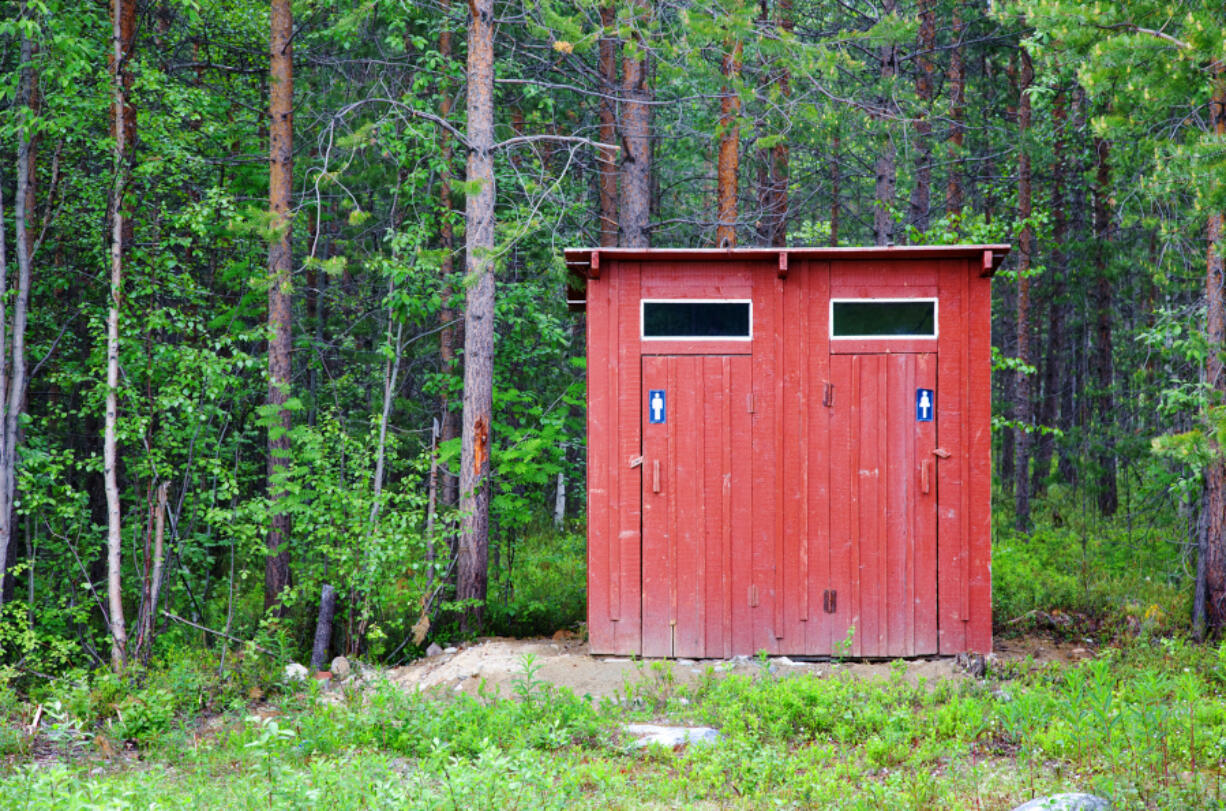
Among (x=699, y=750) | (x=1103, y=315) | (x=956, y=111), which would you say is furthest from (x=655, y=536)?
(x=956, y=111)

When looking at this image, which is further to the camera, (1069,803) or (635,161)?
(635,161)

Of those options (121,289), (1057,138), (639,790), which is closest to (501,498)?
(121,289)

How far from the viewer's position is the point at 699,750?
5.41 meters

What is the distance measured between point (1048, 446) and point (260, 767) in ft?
63.4

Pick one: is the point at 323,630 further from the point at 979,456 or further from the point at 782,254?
the point at 979,456

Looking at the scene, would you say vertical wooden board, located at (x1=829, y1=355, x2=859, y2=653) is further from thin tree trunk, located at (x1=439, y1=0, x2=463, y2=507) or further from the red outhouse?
thin tree trunk, located at (x1=439, y1=0, x2=463, y2=507)

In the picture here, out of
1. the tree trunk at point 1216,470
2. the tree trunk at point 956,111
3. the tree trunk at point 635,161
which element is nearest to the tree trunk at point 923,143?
the tree trunk at point 956,111

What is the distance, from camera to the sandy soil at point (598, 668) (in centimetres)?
718

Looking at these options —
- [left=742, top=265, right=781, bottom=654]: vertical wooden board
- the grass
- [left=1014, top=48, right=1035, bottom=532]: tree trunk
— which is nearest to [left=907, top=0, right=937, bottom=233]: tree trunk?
[left=1014, top=48, right=1035, bottom=532]: tree trunk

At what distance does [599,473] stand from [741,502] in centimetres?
116

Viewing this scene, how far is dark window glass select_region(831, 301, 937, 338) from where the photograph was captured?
7.84 m

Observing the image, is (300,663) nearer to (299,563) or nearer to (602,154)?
(299,563)

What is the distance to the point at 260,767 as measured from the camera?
4.52m

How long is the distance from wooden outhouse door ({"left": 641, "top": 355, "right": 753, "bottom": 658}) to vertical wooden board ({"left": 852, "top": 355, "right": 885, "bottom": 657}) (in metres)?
0.89
